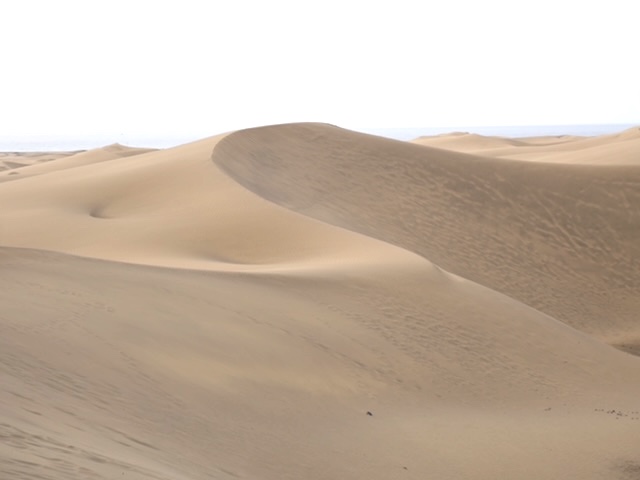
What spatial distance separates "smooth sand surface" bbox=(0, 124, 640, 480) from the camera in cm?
709

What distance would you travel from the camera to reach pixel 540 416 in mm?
10352

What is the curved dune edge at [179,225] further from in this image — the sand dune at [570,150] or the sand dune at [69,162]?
the sand dune at [69,162]

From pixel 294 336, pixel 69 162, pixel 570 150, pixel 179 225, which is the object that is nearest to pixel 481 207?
pixel 179 225

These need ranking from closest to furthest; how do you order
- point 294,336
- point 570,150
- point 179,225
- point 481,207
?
point 294,336 → point 179,225 → point 481,207 → point 570,150

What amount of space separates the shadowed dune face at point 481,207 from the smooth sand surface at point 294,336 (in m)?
0.09

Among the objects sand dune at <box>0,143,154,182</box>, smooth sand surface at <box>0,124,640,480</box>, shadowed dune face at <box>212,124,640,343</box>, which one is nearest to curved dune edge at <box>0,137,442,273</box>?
smooth sand surface at <box>0,124,640,480</box>

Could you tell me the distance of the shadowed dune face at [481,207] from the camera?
21250 mm

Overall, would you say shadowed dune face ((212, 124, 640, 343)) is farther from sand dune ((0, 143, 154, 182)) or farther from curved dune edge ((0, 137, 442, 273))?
sand dune ((0, 143, 154, 182))

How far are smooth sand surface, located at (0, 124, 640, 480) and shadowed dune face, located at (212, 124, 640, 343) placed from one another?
0.09 metres

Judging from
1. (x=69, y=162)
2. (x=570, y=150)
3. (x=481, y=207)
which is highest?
(x=69, y=162)

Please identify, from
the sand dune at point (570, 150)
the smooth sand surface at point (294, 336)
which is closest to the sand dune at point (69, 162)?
the sand dune at point (570, 150)

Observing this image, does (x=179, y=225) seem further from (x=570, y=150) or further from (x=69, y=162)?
(x=570, y=150)

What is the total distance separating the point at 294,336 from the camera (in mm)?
10391

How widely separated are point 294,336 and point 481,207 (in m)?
14.7
